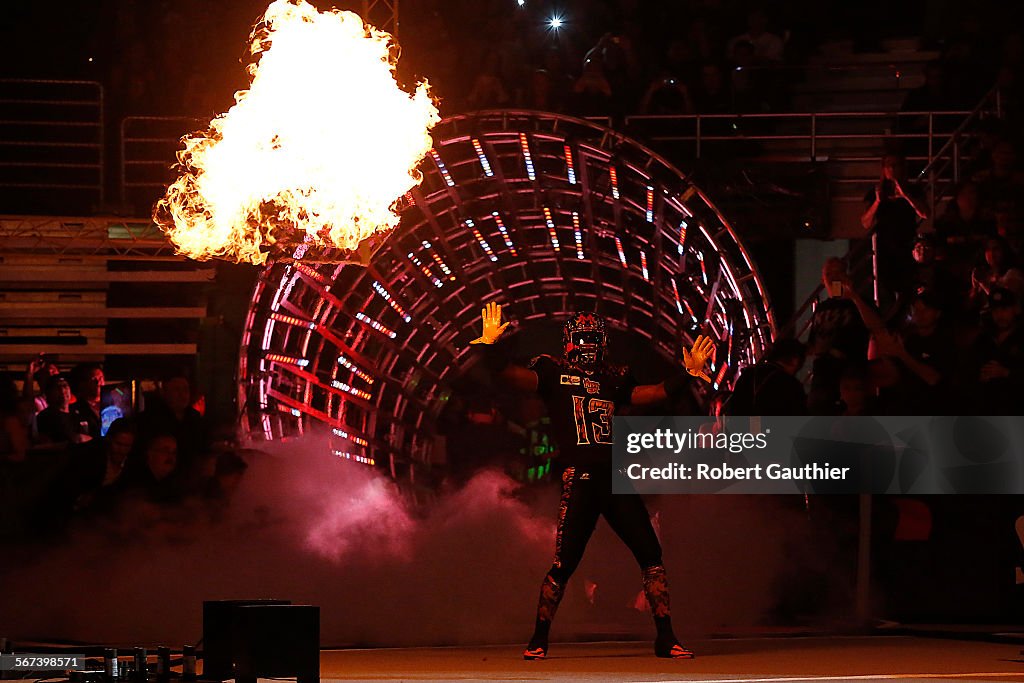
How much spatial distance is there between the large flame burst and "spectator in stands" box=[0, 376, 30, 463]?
141cm

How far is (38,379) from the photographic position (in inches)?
509

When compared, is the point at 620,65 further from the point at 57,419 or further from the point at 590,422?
the point at 590,422

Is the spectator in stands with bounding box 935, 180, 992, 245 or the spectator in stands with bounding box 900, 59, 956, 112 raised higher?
the spectator in stands with bounding box 900, 59, 956, 112

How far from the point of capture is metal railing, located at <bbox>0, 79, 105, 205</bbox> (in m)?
14.6

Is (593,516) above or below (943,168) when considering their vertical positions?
below

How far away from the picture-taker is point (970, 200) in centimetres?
1158

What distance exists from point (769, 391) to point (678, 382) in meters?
1.49

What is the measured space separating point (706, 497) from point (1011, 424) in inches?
70.3

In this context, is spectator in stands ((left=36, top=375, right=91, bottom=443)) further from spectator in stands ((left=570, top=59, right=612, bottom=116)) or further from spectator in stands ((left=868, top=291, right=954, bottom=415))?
spectator in stands ((left=868, top=291, right=954, bottom=415))

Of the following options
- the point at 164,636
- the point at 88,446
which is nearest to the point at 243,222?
the point at 88,446

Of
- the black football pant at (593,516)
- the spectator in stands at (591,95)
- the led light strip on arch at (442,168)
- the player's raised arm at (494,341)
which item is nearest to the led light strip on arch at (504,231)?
the led light strip on arch at (442,168)

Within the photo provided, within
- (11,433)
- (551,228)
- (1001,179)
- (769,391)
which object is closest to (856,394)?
(769,391)

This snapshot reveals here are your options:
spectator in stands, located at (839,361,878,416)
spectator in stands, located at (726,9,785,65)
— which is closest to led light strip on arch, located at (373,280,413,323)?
spectator in stands, located at (839,361,878,416)

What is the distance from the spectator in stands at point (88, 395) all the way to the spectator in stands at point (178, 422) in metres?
1.29
